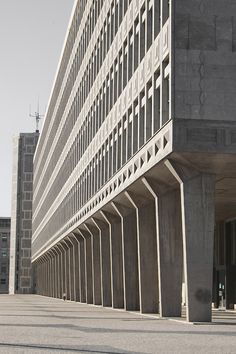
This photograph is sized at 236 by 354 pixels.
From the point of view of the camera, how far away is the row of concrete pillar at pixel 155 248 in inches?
1148

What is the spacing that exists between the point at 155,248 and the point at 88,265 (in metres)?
25.7


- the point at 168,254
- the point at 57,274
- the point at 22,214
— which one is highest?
the point at 22,214

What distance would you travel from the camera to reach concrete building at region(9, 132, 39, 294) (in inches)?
6166

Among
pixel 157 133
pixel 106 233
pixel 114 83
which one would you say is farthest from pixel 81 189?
pixel 157 133

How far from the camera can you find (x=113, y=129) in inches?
1753

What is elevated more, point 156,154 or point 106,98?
point 106,98

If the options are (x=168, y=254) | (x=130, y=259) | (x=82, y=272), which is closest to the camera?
(x=168, y=254)

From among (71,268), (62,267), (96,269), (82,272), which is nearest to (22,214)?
(62,267)

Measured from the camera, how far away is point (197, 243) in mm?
29141

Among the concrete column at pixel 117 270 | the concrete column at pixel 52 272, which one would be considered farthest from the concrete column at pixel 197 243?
the concrete column at pixel 52 272

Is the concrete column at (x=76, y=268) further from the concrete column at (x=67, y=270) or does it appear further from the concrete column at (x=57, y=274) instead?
the concrete column at (x=57, y=274)

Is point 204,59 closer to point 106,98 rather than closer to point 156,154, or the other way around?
point 156,154

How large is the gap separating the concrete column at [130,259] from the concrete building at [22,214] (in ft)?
375

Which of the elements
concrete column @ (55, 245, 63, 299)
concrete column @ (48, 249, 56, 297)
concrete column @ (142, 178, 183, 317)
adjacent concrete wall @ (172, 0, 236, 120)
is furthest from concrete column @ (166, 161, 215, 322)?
concrete column @ (48, 249, 56, 297)
